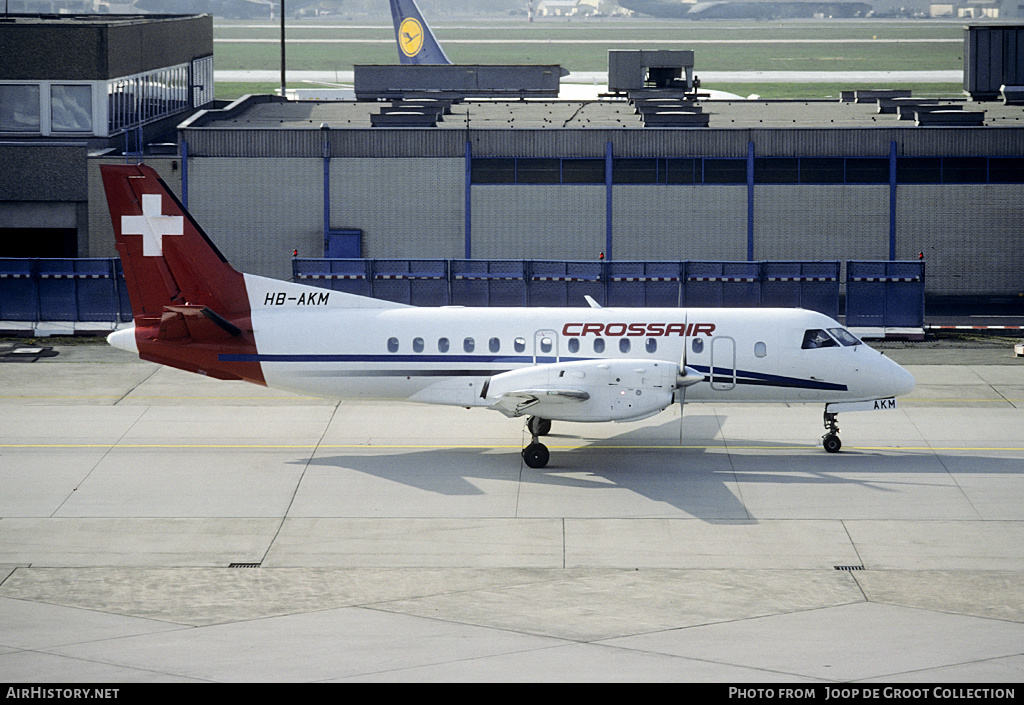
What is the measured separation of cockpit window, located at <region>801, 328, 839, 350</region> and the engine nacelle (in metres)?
3.40

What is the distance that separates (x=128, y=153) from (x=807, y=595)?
35.8 metres

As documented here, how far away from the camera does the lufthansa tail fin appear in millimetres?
81500

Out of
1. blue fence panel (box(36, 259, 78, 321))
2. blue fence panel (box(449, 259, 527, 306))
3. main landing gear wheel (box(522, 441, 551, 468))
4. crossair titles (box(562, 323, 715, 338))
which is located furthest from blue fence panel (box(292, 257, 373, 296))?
main landing gear wheel (box(522, 441, 551, 468))

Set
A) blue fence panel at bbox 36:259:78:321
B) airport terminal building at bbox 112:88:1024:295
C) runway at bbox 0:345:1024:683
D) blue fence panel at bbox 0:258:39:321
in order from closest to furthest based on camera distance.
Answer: runway at bbox 0:345:1024:683 < blue fence panel at bbox 0:258:39:321 < blue fence panel at bbox 36:259:78:321 < airport terminal building at bbox 112:88:1024:295

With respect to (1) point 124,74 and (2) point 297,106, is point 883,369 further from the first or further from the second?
(2) point 297,106

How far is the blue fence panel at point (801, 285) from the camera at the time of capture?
40250 mm

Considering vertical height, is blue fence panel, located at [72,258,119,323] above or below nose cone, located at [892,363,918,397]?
above

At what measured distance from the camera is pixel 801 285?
40500 millimetres

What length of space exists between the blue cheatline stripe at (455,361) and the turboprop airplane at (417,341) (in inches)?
0.8

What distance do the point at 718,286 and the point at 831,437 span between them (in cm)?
1441

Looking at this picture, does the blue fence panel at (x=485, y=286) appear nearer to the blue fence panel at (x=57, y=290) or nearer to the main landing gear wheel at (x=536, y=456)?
the blue fence panel at (x=57, y=290)

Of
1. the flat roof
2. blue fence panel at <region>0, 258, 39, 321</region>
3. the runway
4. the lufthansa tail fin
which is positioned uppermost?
the lufthansa tail fin

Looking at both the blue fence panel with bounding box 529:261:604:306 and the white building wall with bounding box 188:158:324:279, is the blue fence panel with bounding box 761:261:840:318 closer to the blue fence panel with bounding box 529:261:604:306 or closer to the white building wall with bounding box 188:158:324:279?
the blue fence panel with bounding box 529:261:604:306

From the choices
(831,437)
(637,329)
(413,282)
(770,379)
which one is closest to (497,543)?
(637,329)
